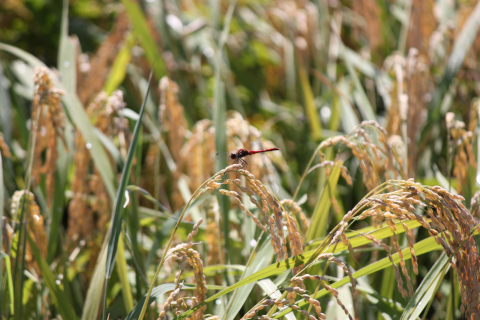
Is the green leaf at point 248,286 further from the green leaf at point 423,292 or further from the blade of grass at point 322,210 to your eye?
the green leaf at point 423,292

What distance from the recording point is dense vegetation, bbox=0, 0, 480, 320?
34.4 inches

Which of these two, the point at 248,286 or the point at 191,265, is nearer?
the point at 191,265

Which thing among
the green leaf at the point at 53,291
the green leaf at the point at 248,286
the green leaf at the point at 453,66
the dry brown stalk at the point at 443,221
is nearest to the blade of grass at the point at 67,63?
the green leaf at the point at 53,291

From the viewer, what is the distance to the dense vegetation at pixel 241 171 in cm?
87

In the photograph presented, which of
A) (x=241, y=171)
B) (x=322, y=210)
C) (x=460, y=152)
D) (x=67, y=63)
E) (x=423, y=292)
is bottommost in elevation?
(x=423, y=292)

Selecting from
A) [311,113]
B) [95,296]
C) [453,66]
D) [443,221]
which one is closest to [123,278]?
[95,296]

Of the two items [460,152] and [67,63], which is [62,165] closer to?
[67,63]

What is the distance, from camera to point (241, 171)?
30.1 inches

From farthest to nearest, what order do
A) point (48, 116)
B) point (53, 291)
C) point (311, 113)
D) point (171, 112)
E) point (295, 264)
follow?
point (311, 113) < point (171, 112) < point (48, 116) < point (53, 291) < point (295, 264)

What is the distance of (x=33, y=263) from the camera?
1.27 metres

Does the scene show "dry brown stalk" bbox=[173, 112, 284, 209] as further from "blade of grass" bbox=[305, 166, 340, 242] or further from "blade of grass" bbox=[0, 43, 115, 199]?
"blade of grass" bbox=[0, 43, 115, 199]

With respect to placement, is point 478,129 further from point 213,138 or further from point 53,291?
point 53,291

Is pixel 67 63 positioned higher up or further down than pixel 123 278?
higher up

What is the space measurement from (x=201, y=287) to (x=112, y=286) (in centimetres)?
79
